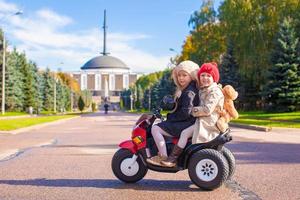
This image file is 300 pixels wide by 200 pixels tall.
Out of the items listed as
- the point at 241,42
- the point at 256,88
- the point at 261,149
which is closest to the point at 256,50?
the point at 241,42

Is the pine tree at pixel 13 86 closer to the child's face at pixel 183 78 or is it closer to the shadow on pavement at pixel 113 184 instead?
the shadow on pavement at pixel 113 184

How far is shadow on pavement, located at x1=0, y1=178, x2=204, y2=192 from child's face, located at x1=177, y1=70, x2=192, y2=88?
140cm

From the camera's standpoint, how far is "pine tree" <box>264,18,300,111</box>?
4466cm

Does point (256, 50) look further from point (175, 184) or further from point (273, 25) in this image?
point (175, 184)

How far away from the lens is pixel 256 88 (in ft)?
189

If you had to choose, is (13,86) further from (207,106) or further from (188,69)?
(207,106)

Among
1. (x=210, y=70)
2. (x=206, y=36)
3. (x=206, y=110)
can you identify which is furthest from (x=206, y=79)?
(x=206, y=36)

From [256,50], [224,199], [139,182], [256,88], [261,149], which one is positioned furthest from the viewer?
[256,88]

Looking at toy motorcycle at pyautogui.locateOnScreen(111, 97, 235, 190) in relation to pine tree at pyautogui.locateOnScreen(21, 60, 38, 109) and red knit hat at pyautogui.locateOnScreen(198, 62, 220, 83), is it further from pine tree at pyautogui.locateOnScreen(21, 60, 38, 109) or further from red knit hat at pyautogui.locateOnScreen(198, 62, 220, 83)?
pine tree at pyautogui.locateOnScreen(21, 60, 38, 109)

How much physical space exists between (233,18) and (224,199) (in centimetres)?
4789

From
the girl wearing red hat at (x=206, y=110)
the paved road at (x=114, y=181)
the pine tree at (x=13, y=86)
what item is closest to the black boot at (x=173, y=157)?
the girl wearing red hat at (x=206, y=110)

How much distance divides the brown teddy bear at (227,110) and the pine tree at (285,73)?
3863 cm

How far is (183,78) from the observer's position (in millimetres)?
7180

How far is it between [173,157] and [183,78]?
1080 mm
